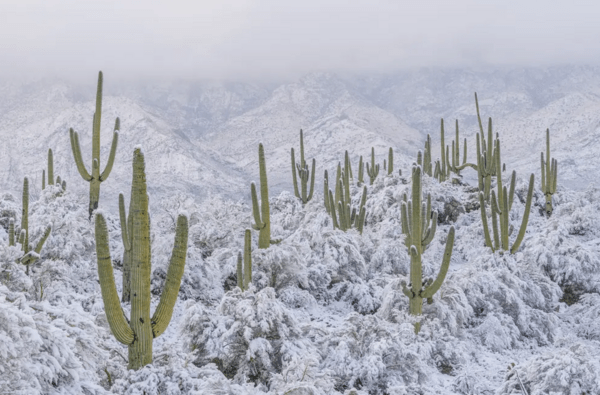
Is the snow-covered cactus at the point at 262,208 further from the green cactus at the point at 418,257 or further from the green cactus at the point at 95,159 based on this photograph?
the green cactus at the point at 95,159

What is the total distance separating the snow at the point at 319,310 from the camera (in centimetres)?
512

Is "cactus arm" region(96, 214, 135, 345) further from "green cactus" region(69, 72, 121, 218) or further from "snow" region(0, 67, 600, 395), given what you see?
"green cactus" region(69, 72, 121, 218)

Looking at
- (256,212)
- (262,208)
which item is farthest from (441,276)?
(256,212)

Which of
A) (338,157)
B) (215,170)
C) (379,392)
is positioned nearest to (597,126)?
(338,157)

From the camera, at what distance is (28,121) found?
Result: 117562mm

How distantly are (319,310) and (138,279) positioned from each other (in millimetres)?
6948

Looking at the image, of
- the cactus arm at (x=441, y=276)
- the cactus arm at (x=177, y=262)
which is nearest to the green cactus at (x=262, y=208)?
the cactus arm at (x=441, y=276)


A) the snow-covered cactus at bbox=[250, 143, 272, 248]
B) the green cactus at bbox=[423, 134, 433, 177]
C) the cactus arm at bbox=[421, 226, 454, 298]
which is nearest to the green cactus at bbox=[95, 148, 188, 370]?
the cactus arm at bbox=[421, 226, 454, 298]

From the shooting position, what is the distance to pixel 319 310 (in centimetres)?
1169

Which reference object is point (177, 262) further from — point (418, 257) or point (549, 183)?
point (549, 183)

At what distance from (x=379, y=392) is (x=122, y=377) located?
3.55m

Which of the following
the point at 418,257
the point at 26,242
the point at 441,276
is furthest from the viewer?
the point at 26,242

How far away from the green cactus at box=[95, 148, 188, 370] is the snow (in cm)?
24

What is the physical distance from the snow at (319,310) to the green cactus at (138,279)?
24cm
